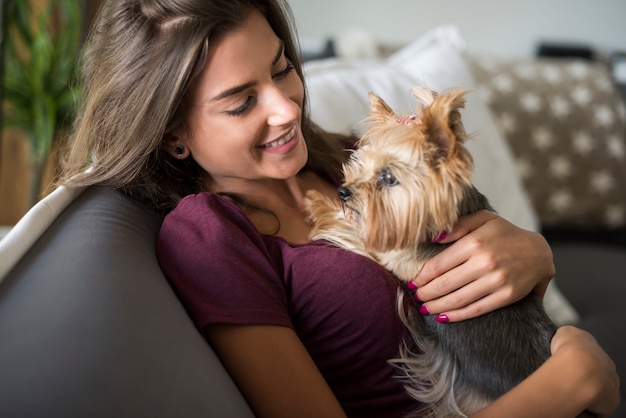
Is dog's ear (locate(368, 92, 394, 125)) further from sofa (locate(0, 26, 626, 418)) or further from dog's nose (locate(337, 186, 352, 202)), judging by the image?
sofa (locate(0, 26, 626, 418))

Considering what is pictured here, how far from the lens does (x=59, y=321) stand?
0.70 metres

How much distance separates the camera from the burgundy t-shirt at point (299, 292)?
0.88 meters

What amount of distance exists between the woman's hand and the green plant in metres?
1.60

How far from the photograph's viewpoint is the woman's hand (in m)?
0.94

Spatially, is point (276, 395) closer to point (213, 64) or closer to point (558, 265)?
point (213, 64)

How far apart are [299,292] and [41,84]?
161cm

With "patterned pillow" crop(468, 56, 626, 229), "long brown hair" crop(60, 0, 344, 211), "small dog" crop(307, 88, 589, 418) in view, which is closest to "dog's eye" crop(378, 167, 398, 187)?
"small dog" crop(307, 88, 589, 418)

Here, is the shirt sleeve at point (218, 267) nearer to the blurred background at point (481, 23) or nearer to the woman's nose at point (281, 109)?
the woman's nose at point (281, 109)

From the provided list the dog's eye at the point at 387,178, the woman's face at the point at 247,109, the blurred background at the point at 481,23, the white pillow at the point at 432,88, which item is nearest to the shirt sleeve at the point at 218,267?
the woman's face at the point at 247,109

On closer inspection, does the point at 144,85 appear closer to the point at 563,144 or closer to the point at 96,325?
the point at 96,325

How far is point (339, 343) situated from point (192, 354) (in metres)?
0.28

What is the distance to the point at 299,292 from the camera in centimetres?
97

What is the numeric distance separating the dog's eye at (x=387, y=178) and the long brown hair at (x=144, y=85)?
0.33 m

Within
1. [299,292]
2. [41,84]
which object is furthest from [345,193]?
[41,84]
